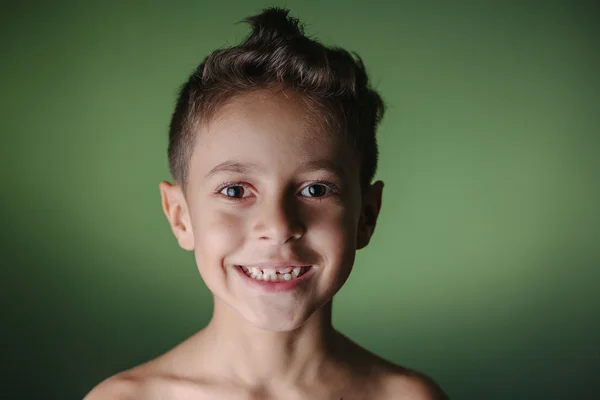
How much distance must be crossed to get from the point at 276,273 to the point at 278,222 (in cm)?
9

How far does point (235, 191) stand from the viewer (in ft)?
3.76

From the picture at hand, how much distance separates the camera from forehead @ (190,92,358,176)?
111 cm

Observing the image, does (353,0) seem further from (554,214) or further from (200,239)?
(200,239)

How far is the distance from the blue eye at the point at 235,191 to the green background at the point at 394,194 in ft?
1.91

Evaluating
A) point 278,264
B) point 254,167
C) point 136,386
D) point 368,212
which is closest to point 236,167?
point 254,167

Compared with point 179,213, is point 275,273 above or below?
below

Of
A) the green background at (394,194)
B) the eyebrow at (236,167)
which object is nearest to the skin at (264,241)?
the eyebrow at (236,167)

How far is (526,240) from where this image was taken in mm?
1853

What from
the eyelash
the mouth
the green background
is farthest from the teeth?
the green background

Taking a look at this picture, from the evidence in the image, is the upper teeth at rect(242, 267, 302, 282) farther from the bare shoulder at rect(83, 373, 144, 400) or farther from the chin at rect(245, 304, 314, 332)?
the bare shoulder at rect(83, 373, 144, 400)

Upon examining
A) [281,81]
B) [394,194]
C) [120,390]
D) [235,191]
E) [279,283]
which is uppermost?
[394,194]

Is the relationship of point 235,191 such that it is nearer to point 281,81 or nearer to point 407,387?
point 281,81

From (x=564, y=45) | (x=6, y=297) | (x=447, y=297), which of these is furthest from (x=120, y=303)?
(x=564, y=45)

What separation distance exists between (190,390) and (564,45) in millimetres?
1119
